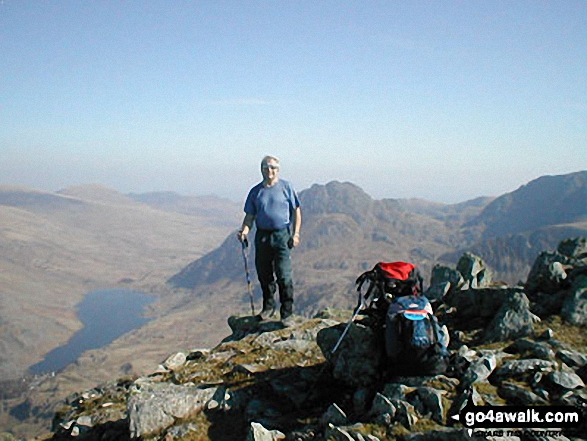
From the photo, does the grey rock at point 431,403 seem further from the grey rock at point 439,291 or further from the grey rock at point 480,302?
the grey rock at point 439,291

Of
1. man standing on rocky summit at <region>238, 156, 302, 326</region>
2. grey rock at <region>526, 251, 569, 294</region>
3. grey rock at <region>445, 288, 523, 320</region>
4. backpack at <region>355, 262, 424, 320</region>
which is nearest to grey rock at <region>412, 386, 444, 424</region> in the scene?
backpack at <region>355, 262, 424, 320</region>

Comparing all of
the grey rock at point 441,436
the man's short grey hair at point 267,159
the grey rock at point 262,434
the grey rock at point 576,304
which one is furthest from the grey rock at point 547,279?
the grey rock at point 262,434

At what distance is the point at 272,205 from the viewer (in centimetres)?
1447

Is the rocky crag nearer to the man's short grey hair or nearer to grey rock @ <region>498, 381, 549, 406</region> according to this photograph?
grey rock @ <region>498, 381, 549, 406</region>

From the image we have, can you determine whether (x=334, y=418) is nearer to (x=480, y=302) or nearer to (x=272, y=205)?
(x=480, y=302)

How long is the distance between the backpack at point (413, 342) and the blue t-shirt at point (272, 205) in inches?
256

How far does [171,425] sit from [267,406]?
215 cm

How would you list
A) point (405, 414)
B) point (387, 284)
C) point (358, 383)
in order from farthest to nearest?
point (387, 284) → point (358, 383) → point (405, 414)

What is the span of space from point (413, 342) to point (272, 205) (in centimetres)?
760

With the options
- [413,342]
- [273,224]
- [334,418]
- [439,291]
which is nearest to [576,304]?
[439,291]

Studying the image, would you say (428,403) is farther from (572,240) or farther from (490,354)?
(572,240)

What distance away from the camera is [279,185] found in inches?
584

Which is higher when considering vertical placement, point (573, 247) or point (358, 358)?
point (573, 247)

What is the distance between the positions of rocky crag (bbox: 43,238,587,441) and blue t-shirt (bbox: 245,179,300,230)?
13.0 ft
